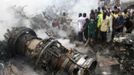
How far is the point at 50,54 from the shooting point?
13703mm

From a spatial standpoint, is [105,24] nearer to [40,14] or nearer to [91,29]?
[91,29]

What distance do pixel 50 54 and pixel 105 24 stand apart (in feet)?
11.1

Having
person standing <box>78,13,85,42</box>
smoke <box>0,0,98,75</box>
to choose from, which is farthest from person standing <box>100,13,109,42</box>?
smoke <box>0,0,98,75</box>

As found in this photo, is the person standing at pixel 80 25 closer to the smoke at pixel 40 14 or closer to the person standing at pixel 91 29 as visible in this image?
the person standing at pixel 91 29

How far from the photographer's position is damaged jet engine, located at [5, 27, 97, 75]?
13203 millimetres

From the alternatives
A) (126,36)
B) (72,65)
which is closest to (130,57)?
(126,36)

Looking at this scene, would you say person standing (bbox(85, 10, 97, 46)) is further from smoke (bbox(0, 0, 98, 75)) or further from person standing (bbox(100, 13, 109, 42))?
smoke (bbox(0, 0, 98, 75))

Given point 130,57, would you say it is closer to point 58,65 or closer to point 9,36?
point 58,65

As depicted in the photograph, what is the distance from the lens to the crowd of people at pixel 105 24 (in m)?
16.2

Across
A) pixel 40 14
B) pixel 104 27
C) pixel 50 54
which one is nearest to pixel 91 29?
pixel 104 27

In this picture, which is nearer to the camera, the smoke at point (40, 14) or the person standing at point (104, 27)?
the person standing at point (104, 27)

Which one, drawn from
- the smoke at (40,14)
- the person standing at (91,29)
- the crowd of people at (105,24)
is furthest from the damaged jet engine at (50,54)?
the crowd of people at (105,24)

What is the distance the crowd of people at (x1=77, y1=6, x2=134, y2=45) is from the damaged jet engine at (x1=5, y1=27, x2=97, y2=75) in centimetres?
257

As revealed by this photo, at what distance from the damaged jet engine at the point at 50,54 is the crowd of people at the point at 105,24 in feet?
8.42
